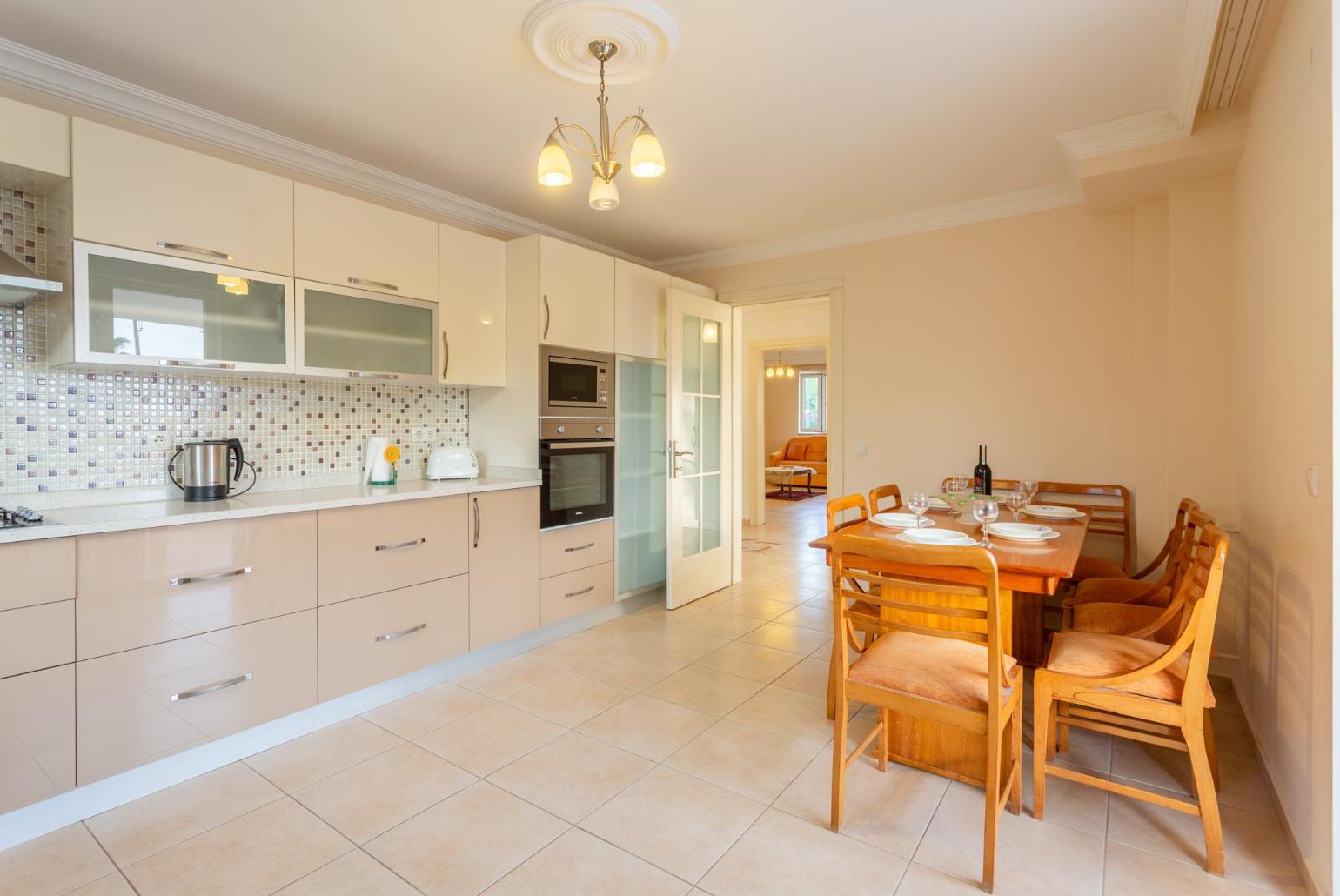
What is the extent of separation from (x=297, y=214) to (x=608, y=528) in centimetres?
220

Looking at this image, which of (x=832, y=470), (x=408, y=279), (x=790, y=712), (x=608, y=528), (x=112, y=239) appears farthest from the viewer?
(x=832, y=470)

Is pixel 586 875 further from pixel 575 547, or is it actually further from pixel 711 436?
pixel 711 436

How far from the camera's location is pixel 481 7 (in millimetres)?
1991

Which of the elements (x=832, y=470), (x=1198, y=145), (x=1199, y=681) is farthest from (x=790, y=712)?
(x=1198, y=145)

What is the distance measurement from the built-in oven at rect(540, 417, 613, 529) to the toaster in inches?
15.4

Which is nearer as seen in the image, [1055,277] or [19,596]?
[19,596]

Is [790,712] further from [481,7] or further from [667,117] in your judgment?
[481,7]

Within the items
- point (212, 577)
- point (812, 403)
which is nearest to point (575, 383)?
point (212, 577)

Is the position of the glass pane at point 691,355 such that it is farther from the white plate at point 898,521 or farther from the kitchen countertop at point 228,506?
the white plate at point 898,521

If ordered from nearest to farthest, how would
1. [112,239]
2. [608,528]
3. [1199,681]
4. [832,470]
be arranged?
1. [1199,681]
2. [112,239]
3. [608,528]
4. [832,470]

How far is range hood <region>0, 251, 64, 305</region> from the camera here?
1877mm

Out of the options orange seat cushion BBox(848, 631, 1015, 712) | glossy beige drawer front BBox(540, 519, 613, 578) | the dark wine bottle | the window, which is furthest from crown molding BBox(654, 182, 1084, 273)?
the window

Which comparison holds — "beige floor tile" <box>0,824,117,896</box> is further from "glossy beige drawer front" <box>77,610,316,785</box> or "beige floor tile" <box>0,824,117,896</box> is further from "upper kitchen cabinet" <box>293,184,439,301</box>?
"upper kitchen cabinet" <box>293,184,439,301</box>

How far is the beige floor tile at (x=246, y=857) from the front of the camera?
1.64 meters
